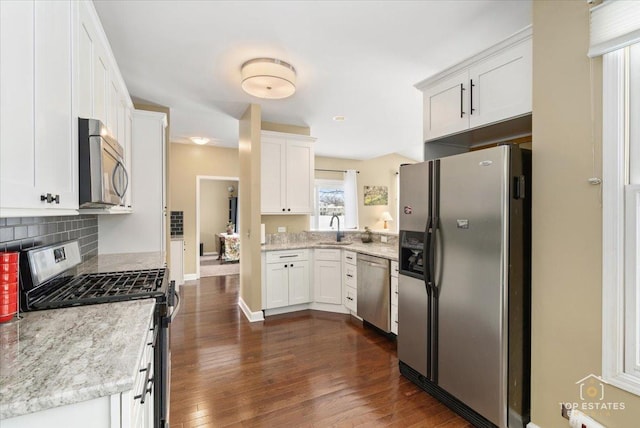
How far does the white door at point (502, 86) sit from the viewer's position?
1857 mm

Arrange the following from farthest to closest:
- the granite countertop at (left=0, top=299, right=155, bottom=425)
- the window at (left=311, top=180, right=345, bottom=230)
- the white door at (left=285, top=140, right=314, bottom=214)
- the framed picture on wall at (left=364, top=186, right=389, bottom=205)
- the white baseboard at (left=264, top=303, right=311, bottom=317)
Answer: the framed picture on wall at (left=364, top=186, right=389, bottom=205)
the window at (left=311, top=180, right=345, bottom=230)
the white door at (left=285, top=140, right=314, bottom=214)
the white baseboard at (left=264, top=303, right=311, bottom=317)
the granite countertop at (left=0, top=299, right=155, bottom=425)

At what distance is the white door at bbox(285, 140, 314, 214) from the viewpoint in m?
4.32

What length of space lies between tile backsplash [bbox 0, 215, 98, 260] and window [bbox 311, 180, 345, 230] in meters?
4.63

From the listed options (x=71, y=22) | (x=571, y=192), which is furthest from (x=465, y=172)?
(x=71, y=22)

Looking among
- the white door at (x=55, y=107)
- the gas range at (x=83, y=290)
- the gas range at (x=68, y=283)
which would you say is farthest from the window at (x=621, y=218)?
the white door at (x=55, y=107)

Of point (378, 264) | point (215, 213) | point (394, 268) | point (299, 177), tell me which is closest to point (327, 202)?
point (299, 177)

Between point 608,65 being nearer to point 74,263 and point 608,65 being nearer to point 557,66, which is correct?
→ point 557,66

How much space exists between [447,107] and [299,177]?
244cm

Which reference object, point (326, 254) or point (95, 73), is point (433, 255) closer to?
point (326, 254)

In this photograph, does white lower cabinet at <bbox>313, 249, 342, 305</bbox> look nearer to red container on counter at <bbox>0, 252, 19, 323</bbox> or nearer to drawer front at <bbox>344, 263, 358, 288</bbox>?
drawer front at <bbox>344, 263, 358, 288</bbox>

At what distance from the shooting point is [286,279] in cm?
395

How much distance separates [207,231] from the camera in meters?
9.51

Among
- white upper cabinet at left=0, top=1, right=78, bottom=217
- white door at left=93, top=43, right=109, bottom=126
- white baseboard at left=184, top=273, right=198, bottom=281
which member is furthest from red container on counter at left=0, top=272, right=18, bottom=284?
white baseboard at left=184, top=273, right=198, bottom=281

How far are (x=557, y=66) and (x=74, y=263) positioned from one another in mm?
3101
